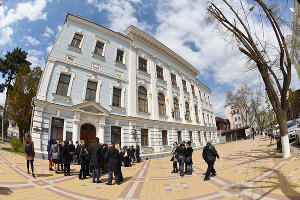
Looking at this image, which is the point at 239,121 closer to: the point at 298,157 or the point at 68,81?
the point at 298,157

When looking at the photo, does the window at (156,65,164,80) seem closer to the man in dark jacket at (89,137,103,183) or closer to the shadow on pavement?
the man in dark jacket at (89,137,103,183)

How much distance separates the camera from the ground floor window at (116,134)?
13.6 m

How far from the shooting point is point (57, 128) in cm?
1117

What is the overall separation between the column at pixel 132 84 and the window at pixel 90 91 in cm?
360

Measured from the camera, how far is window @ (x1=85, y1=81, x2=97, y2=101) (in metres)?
13.3

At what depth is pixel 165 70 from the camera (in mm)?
21375

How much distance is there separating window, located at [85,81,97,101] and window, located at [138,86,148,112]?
199 inches

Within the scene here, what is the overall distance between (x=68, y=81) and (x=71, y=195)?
33.3ft

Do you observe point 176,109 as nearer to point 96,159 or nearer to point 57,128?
point 57,128

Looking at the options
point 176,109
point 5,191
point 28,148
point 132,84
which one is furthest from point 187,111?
point 5,191

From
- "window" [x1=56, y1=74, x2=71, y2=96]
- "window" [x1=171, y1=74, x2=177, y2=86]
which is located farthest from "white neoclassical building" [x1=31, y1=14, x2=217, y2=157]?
"window" [x1=171, y1=74, x2=177, y2=86]

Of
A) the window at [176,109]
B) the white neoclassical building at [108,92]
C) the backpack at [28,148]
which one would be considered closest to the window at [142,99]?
the white neoclassical building at [108,92]

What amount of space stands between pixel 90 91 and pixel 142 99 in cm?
586

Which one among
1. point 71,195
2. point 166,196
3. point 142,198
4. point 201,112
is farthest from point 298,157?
point 201,112
